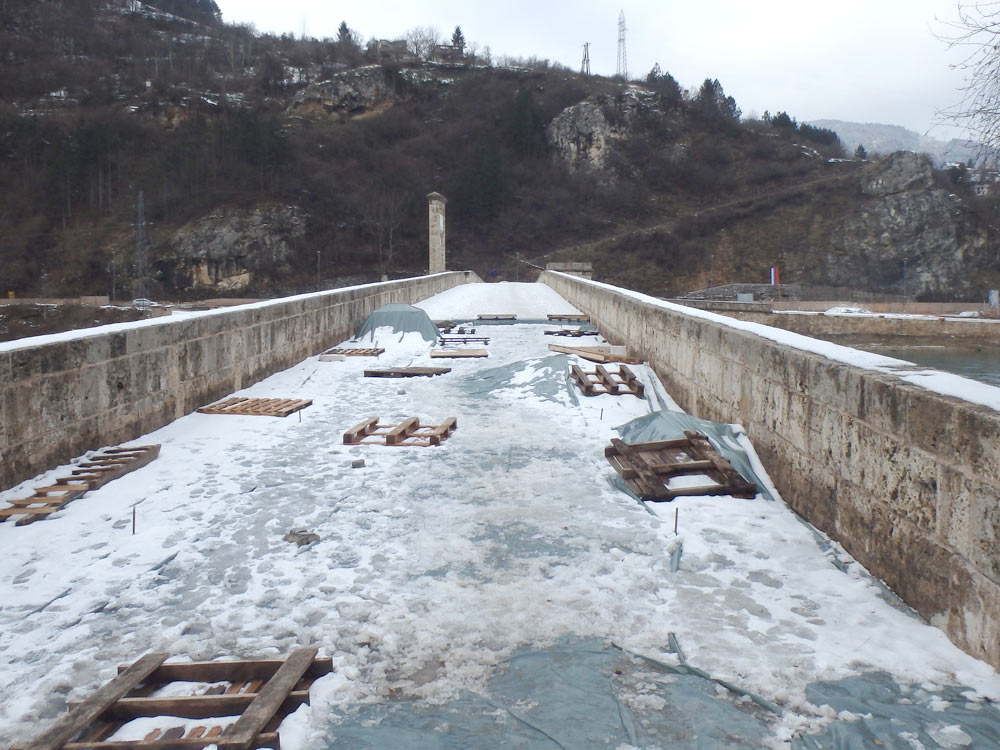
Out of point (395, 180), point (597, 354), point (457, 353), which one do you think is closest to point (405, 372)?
point (457, 353)

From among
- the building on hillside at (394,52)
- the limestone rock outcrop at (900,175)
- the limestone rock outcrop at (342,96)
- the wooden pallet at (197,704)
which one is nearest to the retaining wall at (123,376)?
the wooden pallet at (197,704)

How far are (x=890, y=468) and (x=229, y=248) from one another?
73368 mm

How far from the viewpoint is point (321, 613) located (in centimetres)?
358

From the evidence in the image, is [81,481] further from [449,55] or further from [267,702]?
[449,55]

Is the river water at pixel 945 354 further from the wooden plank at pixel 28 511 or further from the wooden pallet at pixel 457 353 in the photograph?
the wooden plank at pixel 28 511

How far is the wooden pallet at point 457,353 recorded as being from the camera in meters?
12.9

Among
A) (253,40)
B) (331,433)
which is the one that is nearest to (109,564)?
(331,433)

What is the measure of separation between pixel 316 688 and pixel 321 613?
701mm

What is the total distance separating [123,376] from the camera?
22.1 feet

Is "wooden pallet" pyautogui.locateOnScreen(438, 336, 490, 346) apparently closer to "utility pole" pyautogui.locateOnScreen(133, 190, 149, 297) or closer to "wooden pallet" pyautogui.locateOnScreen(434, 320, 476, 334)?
"wooden pallet" pyautogui.locateOnScreen(434, 320, 476, 334)

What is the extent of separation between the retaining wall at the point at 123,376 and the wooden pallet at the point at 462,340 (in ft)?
12.8

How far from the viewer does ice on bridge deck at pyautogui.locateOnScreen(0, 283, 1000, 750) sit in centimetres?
276

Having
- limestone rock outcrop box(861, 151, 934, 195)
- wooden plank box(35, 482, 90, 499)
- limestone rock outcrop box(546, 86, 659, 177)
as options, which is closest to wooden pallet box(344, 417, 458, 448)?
wooden plank box(35, 482, 90, 499)

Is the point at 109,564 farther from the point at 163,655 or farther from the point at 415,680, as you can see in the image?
the point at 415,680
